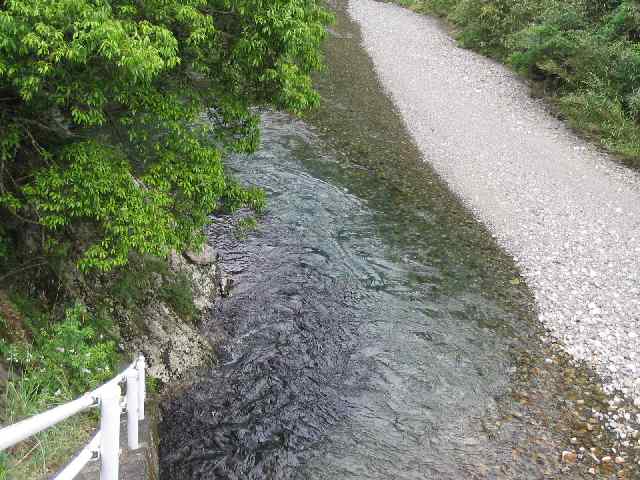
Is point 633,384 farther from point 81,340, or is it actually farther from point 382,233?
point 81,340

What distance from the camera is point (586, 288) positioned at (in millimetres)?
13125

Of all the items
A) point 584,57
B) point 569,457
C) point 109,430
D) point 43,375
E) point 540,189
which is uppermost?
point 584,57

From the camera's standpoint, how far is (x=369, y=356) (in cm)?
1048

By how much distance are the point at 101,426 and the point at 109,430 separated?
7 cm

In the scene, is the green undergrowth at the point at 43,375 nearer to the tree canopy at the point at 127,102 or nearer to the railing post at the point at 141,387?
the railing post at the point at 141,387

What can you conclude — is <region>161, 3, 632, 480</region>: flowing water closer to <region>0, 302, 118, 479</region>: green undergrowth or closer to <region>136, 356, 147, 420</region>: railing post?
<region>136, 356, 147, 420</region>: railing post

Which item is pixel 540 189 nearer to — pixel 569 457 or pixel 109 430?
pixel 569 457

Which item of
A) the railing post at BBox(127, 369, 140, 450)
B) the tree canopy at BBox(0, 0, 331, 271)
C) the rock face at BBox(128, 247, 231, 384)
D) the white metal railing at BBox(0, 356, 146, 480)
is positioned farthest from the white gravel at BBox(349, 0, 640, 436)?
the white metal railing at BBox(0, 356, 146, 480)

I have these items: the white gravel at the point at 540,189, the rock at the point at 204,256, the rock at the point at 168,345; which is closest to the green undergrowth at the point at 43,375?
the rock at the point at 168,345

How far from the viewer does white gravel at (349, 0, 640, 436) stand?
1198 centimetres

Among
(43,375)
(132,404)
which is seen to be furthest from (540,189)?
(43,375)

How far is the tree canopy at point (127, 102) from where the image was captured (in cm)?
559

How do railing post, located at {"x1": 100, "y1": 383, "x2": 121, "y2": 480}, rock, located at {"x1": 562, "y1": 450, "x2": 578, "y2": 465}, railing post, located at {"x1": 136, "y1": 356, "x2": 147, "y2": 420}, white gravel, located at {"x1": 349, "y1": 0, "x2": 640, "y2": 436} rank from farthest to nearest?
white gravel, located at {"x1": 349, "y1": 0, "x2": 640, "y2": 436}
rock, located at {"x1": 562, "y1": 450, "x2": 578, "y2": 465}
railing post, located at {"x1": 136, "y1": 356, "x2": 147, "y2": 420}
railing post, located at {"x1": 100, "y1": 383, "x2": 121, "y2": 480}

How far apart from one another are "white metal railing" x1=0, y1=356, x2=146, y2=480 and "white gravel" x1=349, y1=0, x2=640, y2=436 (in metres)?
8.98
